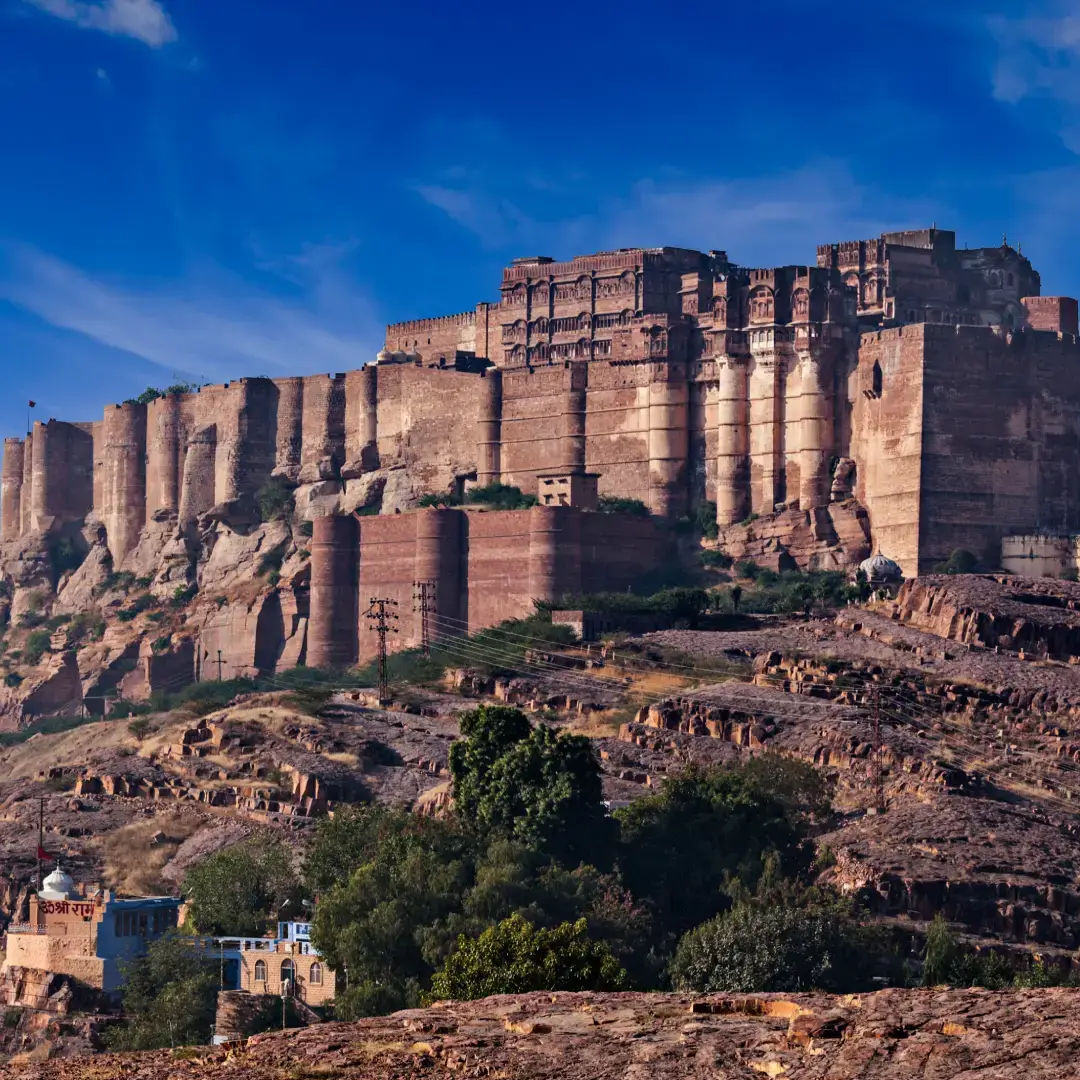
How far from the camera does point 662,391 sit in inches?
3671

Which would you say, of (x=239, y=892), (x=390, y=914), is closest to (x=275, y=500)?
(x=239, y=892)

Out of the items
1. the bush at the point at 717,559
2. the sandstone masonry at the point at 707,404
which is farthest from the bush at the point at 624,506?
the bush at the point at 717,559

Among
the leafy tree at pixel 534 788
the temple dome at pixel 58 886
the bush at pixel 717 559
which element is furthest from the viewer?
the bush at pixel 717 559

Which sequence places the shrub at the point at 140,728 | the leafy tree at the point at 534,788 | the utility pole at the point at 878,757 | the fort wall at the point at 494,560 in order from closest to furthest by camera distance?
the leafy tree at the point at 534,788, the utility pole at the point at 878,757, the shrub at the point at 140,728, the fort wall at the point at 494,560

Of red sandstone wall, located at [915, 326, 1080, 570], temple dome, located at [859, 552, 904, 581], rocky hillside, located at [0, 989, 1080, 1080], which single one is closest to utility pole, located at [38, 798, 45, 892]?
temple dome, located at [859, 552, 904, 581]

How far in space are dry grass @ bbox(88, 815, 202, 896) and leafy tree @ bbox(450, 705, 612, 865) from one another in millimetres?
8726

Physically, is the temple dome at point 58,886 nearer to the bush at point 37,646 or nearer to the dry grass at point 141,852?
the dry grass at point 141,852

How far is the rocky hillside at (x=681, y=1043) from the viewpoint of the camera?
20375mm

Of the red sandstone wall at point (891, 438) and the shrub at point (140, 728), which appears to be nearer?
the shrub at point (140, 728)

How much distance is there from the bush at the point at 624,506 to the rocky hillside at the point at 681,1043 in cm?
6768

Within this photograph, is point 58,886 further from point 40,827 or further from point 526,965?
point 526,965

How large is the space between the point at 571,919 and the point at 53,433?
6761 centimetres

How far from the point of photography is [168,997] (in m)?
48.4

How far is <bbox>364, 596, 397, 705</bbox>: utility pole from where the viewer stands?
78875mm
